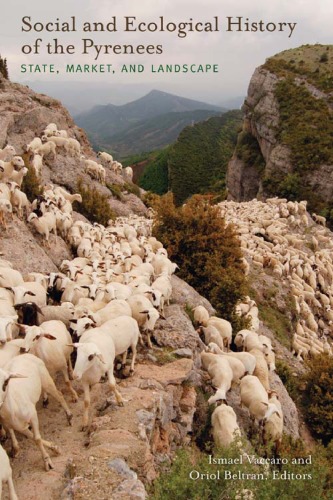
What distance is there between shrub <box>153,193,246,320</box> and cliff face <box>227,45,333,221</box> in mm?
36251

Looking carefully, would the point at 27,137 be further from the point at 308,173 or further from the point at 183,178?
the point at 183,178

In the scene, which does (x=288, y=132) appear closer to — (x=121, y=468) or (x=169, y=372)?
(x=169, y=372)

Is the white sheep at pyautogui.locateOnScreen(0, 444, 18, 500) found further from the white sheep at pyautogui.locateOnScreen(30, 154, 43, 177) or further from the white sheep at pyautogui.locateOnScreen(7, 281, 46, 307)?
the white sheep at pyautogui.locateOnScreen(30, 154, 43, 177)

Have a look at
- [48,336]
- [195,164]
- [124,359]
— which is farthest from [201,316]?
[195,164]

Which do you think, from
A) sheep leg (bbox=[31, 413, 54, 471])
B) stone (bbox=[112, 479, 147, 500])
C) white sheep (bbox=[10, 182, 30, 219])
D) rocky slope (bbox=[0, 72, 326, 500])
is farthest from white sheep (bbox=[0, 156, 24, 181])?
stone (bbox=[112, 479, 147, 500])

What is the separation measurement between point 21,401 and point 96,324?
9.17 ft

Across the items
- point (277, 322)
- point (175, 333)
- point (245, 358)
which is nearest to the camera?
point (175, 333)

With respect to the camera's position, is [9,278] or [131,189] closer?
[9,278]

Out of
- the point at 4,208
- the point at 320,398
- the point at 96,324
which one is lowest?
the point at 320,398

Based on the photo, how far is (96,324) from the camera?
28.9 ft

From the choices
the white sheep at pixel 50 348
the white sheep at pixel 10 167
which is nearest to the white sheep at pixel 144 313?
the white sheep at pixel 50 348

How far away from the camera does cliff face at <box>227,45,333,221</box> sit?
55.3 m

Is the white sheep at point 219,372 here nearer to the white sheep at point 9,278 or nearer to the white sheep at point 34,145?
the white sheep at point 9,278

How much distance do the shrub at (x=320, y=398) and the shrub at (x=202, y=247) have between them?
3463mm
